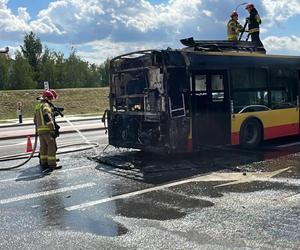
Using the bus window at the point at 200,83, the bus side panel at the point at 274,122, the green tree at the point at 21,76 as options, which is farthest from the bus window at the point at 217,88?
the green tree at the point at 21,76

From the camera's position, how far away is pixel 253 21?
569 inches

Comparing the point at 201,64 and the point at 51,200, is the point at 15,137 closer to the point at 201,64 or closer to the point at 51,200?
the point at 201,64

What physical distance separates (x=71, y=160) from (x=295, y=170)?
16.5 ft

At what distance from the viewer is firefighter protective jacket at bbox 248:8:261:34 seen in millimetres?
14359

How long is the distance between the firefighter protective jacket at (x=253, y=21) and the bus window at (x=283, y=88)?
6.22 ft

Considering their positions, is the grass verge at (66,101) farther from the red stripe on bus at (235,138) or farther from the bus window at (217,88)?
the bus window at (217,88)

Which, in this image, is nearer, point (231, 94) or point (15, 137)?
point (231, 94)

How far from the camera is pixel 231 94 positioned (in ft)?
38.0

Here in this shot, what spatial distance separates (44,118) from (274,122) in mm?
6086

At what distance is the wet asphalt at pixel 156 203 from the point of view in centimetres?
543

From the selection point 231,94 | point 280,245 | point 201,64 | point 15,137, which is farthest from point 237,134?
point 15,137

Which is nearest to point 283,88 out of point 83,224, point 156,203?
point 156,203

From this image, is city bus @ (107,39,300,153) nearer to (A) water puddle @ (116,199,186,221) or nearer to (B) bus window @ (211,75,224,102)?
(B) bus window @ (211,75,224,102)

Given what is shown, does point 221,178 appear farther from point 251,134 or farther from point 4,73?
point 4,73
